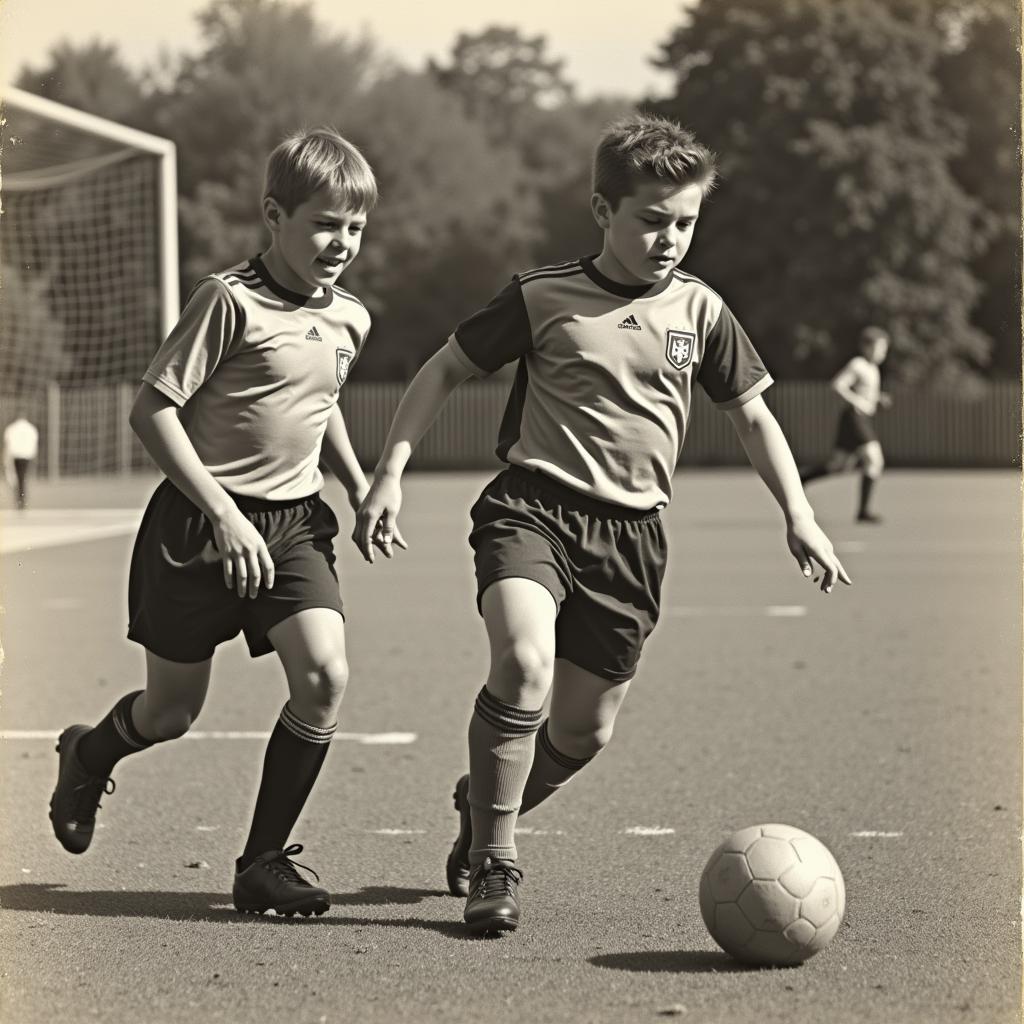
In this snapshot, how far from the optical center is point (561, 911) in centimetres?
472

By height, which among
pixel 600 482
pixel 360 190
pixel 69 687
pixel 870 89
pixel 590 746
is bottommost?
pixel 69 687

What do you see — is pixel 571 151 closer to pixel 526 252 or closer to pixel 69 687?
pixel 526 252

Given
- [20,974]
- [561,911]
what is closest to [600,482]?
[561,911]

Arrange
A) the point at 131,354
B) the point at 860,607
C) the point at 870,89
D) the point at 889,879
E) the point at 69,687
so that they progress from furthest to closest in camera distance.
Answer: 1. the point at 870,89
2. the point at 131,354
3. the point at 860,607
4. the point at 69,687
5. the point at 889,879

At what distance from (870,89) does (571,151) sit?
95.4 ft

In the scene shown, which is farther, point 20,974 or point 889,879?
point 889,879

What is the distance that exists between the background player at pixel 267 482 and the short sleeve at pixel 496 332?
1.14 feet

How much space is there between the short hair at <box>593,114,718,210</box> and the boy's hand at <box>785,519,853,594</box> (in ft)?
2.81

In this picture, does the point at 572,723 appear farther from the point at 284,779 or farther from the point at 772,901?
the point at 772,901

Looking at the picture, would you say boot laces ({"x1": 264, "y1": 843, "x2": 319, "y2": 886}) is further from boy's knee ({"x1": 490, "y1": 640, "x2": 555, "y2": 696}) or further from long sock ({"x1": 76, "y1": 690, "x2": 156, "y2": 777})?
boy's knee ({"x1": 490, "y1": 640, "x2": 555, "y2": 696})

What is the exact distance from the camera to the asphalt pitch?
13.1 feet

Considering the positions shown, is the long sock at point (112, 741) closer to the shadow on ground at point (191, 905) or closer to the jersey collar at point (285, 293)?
the shadow on ground at point (191, 905)

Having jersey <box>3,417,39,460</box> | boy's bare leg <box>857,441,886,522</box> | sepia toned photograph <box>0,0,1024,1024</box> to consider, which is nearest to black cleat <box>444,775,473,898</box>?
sepia toned photograph <box>0,0,1024,1024</box>

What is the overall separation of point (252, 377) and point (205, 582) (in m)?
0.52
